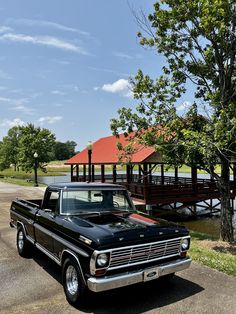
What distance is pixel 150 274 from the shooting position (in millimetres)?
4816

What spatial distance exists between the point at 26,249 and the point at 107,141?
2214cm

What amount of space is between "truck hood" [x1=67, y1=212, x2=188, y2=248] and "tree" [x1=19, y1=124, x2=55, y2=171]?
39703 mm

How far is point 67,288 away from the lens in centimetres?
507

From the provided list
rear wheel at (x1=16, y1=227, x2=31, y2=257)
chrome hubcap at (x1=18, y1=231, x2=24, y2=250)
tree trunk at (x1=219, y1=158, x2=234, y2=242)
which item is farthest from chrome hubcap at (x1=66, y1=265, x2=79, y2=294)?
tree trunk at (x1=219, y1=158, x2=234, y2=242)

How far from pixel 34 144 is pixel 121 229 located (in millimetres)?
40814

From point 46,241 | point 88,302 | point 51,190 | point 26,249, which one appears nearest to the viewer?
point 88,302

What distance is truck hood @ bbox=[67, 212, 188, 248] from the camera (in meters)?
4.62

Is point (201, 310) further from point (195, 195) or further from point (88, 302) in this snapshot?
point (195, 195)

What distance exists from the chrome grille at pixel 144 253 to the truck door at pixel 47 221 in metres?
1.66

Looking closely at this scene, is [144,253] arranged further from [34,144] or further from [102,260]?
→ [34,144]

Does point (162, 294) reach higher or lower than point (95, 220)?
lower

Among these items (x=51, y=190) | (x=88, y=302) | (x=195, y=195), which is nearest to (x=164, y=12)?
(x=51, y=190)

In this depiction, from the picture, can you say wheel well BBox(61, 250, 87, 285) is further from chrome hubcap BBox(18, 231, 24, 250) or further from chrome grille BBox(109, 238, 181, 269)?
chrome hubcap BBox(18, 231, 24, 250)

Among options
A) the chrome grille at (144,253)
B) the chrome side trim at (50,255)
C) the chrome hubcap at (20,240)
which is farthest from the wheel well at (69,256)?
the chrome hubcap at (20,240)
